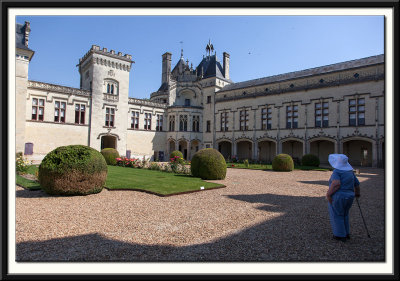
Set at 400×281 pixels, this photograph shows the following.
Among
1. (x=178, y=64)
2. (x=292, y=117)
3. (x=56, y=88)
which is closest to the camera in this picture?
(x=56, y=88)

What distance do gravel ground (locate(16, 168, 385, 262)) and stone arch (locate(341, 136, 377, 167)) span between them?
66.1ft

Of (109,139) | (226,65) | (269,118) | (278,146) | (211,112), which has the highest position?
(226,65)

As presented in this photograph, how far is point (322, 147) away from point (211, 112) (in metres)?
15.0

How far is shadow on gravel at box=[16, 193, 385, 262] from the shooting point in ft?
11.1

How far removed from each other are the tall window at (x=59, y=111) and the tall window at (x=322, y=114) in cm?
2712

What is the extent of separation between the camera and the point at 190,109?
33.3 meters

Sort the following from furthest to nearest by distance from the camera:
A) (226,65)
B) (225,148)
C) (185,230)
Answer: (226,65) < (225,148) < (185,230)

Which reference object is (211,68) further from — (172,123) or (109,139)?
(109,139)

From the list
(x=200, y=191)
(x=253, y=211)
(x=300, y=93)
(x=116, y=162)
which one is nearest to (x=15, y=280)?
(x=253, y=211)

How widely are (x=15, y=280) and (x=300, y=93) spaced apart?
1138 inches

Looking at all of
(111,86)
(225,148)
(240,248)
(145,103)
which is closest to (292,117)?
(225,148)

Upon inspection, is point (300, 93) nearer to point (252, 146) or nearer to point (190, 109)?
point (252, 146)

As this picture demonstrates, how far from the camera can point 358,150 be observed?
2491cm

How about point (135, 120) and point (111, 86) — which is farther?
point (135, 120)
